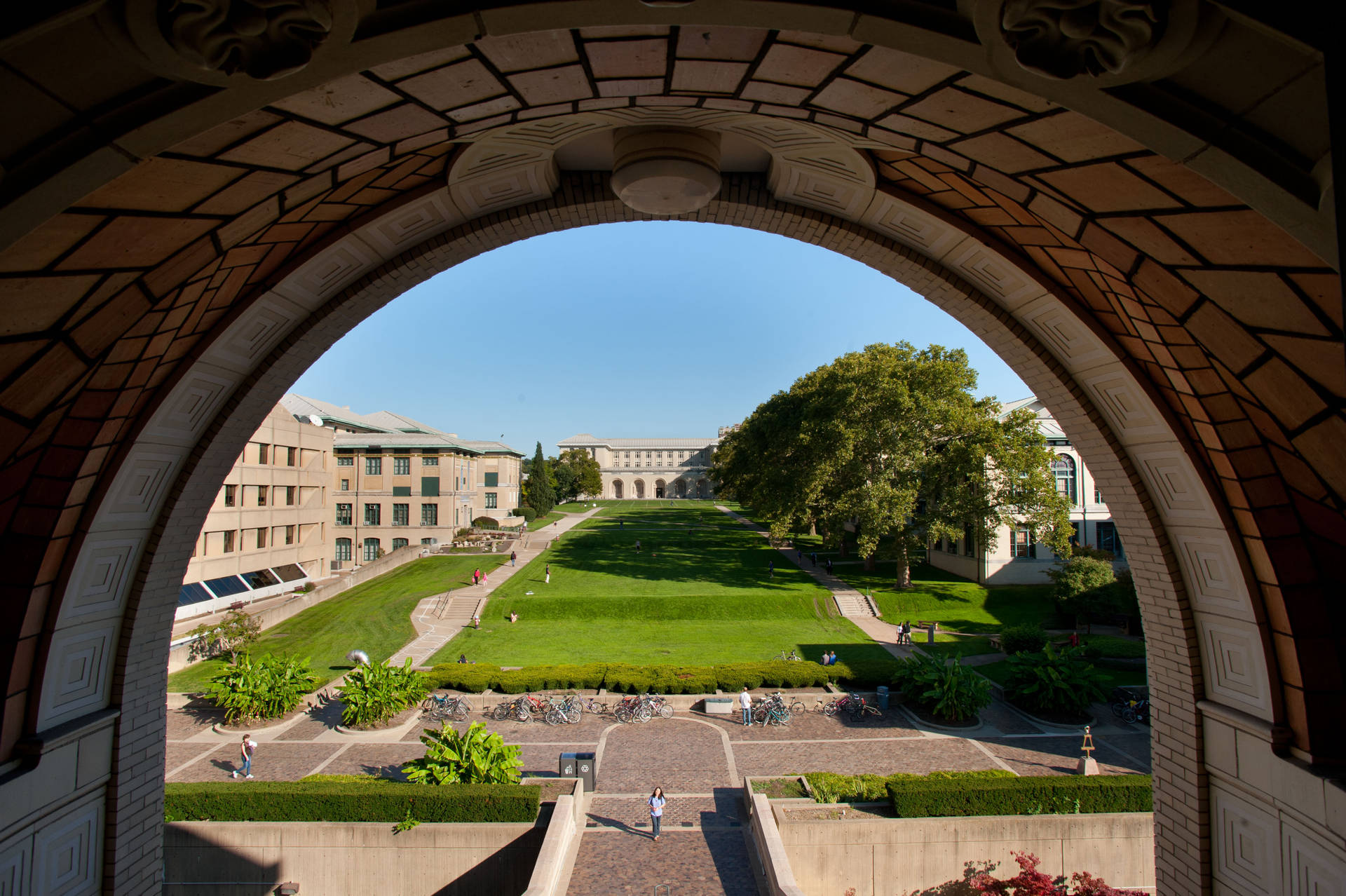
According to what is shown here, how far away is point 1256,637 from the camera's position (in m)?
5.02

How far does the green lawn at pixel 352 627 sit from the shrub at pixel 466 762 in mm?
8438

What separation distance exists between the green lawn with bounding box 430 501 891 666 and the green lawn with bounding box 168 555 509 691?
8.68 feet

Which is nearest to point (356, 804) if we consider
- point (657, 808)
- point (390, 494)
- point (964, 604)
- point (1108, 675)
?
point (657, 808)

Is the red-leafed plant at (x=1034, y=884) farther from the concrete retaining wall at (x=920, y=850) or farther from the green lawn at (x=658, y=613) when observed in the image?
the green lawn at (x=658, y=613)

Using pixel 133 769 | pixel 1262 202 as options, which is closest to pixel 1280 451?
pixel 1262 202

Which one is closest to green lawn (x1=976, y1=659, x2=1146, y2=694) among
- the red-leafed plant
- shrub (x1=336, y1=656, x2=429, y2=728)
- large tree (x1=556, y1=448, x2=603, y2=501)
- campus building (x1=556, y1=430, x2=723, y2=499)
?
the red-leafed plant

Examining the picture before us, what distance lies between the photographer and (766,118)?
13.5ft

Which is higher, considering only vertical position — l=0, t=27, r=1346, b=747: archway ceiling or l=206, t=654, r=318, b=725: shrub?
l=0, t=27, r=1346, b=747: archway ceiling

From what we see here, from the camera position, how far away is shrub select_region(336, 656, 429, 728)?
15.2 m

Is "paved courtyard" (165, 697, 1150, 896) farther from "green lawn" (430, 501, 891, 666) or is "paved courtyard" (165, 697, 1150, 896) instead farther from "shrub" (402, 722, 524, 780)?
"green lawn" (430, 501, 891, 666)

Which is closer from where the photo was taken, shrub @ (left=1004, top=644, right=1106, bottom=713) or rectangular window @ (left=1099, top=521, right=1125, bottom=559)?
shrub @ (left=1004, top=644, right=1106, bottom=713)

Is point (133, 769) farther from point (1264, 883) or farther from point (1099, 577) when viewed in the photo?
point (1099, 577)

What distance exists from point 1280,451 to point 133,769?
8.57 meters

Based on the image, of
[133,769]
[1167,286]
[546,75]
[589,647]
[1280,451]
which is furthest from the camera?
[589,647]
